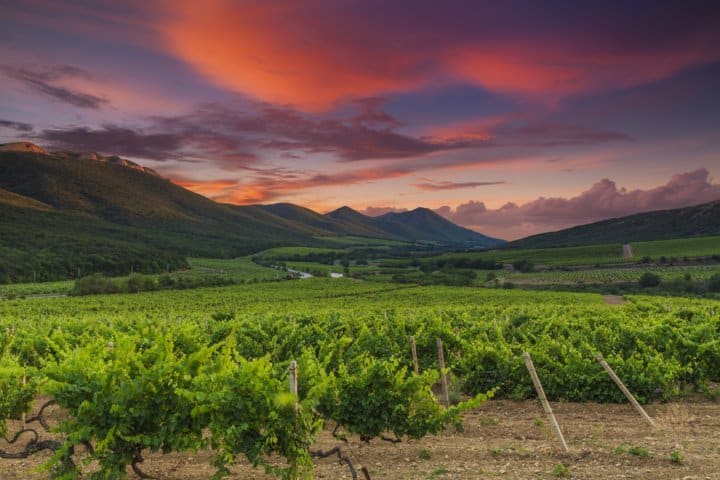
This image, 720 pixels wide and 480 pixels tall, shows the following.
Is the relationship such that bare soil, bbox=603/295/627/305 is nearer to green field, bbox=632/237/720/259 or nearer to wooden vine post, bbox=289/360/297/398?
wooden vine post, bbox=289/360/297/398

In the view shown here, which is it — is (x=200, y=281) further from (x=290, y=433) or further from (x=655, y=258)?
(x=655, y=258)

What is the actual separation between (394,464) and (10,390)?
828 centimetres

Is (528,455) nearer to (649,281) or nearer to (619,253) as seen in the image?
(649,281)

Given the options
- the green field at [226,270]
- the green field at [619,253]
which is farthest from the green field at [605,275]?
the green field at [226,270]

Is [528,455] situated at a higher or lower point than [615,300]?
higher

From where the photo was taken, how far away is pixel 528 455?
970cm

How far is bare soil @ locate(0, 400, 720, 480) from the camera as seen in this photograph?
8766mm

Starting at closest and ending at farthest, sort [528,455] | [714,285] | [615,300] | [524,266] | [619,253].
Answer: [528,455]
[615,300]
[714,285]
[524,266]
[619,253]

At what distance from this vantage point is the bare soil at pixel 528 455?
8.77m

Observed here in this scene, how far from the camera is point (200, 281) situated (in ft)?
357

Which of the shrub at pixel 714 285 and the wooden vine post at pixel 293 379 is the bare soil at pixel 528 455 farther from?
the shrub at pixel 714 285

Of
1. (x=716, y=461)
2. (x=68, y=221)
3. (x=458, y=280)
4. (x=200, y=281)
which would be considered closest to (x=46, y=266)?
(x=200, y=281)

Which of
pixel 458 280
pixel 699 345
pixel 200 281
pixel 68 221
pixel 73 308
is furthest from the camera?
pixel 68 221

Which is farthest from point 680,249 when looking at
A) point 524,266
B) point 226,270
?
point 226,270
